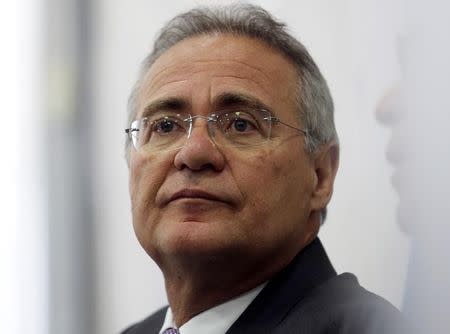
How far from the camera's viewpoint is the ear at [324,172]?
163cm

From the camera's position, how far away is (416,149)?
127cm

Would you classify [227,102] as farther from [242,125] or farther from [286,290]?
[286,290]

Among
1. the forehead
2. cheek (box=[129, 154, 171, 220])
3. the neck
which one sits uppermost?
Answer: the forehead

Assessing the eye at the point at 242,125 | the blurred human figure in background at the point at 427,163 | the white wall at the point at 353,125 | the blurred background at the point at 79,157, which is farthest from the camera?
the blurred background at the point at 79,157

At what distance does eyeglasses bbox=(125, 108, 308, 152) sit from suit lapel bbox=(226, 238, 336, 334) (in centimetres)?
25

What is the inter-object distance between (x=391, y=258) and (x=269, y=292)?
26cm

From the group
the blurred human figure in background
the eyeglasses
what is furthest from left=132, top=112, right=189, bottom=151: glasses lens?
the blurred human figure in background

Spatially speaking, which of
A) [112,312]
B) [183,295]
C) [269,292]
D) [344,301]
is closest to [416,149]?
[344,301]

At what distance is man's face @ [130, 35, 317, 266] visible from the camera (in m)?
1.49

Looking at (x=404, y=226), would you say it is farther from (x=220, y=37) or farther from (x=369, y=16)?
(x=220, y=37)

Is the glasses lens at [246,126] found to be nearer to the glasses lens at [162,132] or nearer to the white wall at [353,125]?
the glasses lens at [162,132]

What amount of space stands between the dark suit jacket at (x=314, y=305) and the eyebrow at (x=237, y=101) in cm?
30

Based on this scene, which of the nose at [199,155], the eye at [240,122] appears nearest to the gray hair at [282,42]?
the eye at [240,122]

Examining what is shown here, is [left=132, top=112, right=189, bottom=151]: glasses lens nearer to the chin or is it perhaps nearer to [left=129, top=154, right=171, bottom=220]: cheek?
[left=129, top=154, right=171, bottom=220]: cheek
